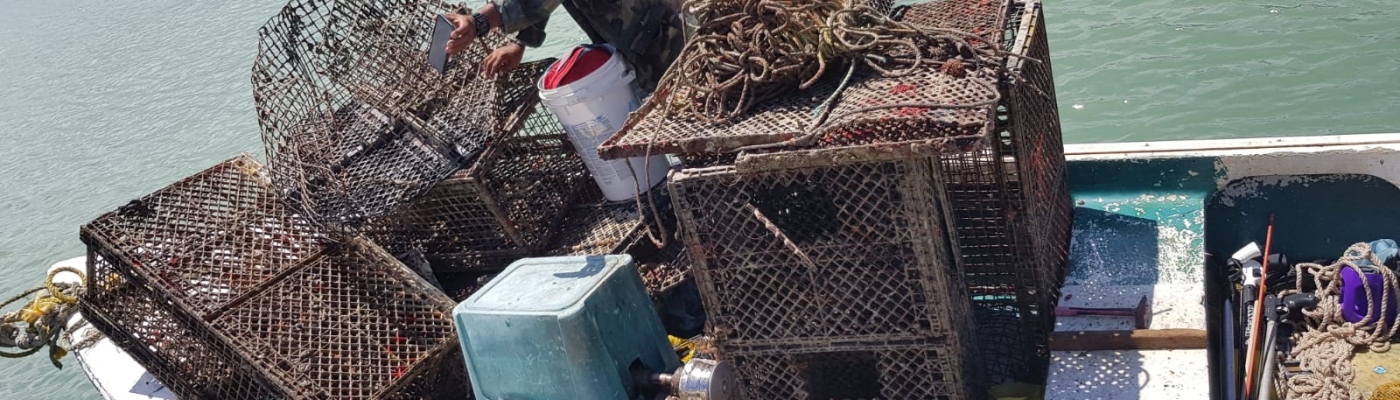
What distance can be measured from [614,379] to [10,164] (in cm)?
1106

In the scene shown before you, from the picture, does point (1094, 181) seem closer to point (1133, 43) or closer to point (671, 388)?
point (671, 388)

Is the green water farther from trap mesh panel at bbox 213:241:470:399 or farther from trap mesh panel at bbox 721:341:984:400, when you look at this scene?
trap mesh panel at bbox 721:341:984:400

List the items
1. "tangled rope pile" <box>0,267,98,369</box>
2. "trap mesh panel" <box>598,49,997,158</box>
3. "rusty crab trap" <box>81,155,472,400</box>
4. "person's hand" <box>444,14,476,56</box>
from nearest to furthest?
"trap mesh panel" <box>598,49,997,158</box> < "rusty crab trap" <box>81,155,472,400</box> < "person's hand" <box>444,14,476,56</box> < "tangled rope pile" <box>0,267,98,369</box>

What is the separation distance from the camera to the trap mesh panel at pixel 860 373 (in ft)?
8.68

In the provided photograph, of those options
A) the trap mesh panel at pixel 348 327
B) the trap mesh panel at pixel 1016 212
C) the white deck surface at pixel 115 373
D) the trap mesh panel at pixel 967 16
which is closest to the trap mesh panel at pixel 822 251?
the trap mesh panel at pixel 1016 212

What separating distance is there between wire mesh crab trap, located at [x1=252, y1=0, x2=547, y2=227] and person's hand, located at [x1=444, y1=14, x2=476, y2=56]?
0.19 meters

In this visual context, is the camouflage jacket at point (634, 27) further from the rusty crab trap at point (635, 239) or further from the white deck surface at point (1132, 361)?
the white deck surface at point (1132, 361)

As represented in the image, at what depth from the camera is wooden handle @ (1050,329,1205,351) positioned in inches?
110

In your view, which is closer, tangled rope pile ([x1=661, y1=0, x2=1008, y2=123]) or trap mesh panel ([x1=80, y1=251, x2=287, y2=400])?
tangled rope pile ([x1=661, y1=0, x2=1008, y2=123])

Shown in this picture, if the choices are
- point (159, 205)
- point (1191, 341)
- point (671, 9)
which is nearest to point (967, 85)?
point (1191, 341)

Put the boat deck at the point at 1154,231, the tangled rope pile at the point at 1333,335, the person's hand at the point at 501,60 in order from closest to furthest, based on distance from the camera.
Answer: the boat deck at the point at 1154,231, the tangled rope pile at the point at 1333,335, the person's hand at the point at 501,60

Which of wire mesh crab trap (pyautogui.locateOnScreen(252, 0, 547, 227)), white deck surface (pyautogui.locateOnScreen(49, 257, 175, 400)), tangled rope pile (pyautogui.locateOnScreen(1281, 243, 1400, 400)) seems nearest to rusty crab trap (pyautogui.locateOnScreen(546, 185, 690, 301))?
wire mesh crab trap (pyautogui.locateOnScreen(252, 0, 547, 227))

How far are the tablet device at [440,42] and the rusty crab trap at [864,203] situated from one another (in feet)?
3.32

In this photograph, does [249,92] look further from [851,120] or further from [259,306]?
[851,120]
